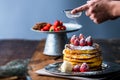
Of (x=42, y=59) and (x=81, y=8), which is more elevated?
(x=81, y=8)

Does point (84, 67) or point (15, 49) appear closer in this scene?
point (84, 67)

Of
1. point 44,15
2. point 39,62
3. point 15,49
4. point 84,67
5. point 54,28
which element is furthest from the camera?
point 44,15

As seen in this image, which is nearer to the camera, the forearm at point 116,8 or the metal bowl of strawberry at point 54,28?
the forearm at point 116,8

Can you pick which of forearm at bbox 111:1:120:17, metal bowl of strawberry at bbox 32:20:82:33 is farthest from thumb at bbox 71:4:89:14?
metal bowl of strawberry at bbox 32:20:82:33

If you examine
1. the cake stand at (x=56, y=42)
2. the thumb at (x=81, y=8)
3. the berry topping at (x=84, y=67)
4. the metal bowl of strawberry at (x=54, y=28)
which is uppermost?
the thumb at (x=81, y=8)

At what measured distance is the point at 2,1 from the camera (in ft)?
10.9

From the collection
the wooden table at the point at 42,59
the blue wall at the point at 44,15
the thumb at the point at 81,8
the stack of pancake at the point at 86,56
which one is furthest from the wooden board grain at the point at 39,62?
the blue wall at the point at 44,15

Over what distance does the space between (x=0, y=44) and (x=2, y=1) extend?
0.43m

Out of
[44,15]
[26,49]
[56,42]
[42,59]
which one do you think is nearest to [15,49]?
[26,49]

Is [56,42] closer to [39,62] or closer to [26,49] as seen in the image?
[39,62]

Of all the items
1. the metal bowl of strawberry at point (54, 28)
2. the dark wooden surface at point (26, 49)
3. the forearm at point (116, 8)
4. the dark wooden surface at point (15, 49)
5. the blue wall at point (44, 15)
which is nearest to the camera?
the forearm at point (116, 8)

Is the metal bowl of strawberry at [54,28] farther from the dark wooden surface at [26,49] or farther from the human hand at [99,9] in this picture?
the human hand at [99,9]

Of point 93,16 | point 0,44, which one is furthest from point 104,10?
point 0,44

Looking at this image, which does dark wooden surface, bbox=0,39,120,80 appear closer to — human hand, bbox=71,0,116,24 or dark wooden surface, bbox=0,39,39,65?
dark wooden surface, bbox=0,39,39,65
